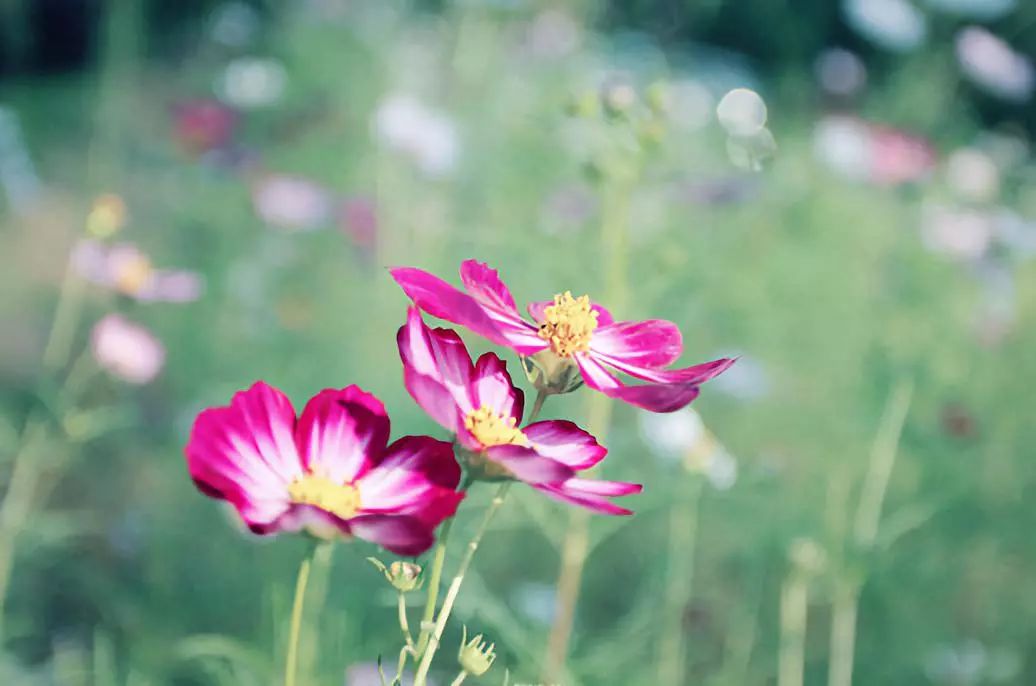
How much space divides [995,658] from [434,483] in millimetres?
1145

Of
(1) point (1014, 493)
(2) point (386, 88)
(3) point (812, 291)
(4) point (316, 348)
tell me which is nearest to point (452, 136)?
(4) point (316, 348)

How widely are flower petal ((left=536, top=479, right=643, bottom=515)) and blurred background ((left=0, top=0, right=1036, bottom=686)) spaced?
411mm

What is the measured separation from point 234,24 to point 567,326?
284cm

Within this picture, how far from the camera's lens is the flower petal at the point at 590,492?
38cm

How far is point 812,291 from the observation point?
89.0 inches

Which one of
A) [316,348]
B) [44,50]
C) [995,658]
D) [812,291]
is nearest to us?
[995,658]

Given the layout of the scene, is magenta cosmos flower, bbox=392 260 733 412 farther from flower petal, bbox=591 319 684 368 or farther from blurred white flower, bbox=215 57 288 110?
blurred white flower, bbox=215 57 288 110

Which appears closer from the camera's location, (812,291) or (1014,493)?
(1014,493)

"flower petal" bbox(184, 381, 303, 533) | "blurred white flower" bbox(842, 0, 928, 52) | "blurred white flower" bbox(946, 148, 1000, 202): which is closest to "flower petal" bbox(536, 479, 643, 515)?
"flower petal" bbox(184, 381, 303, 533)

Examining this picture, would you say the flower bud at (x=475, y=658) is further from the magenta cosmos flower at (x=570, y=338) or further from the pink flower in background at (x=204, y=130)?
the pink flower in background at (x=204, y=130)

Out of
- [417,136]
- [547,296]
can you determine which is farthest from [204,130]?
[547,296]

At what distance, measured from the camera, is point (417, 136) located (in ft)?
5.78

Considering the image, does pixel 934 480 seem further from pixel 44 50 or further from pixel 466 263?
pixel 44 50

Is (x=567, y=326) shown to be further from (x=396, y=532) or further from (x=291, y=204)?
(x=291, y=204)
